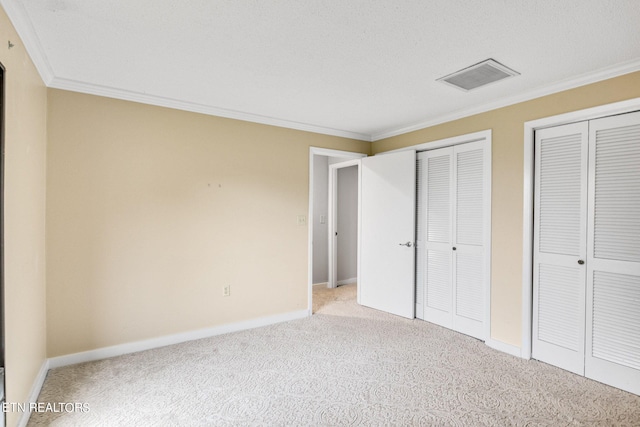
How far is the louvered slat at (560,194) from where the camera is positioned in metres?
2.73

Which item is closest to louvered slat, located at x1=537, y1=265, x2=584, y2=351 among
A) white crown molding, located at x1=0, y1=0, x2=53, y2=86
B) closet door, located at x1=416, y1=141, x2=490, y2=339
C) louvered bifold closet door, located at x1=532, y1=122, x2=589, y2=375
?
louvered bifold closet door, located at x1=532, y1=122, x2=589, y2=375

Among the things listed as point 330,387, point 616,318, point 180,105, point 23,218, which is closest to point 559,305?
point 616,318

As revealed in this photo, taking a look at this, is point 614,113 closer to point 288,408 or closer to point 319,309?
point 288,408

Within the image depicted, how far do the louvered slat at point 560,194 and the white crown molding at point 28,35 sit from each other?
3.78 metres

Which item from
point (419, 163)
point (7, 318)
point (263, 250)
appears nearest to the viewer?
point (7, 318)

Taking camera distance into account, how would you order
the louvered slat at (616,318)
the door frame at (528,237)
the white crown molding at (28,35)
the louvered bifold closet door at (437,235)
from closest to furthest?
the white crown molding at (28,35)
the louvered slat at (616,318)
the door frame at (528,237)
the louvered bifold closet door at (437,235)

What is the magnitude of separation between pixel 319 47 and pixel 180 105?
5.70 feet

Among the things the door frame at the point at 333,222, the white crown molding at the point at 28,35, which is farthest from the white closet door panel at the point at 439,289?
the white crown molding at the point at 28,35

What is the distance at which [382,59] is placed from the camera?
2367 mm

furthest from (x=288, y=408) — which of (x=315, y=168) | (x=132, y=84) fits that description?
(x=315, y=168)

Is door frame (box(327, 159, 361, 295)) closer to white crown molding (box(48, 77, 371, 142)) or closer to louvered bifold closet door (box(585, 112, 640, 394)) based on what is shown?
white crown molding (box(48, 77, 371, 142))

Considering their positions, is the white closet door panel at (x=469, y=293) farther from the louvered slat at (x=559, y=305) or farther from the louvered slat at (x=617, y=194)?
the louvered slat at (x=617, y=194)

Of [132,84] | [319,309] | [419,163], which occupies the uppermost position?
[132,84]

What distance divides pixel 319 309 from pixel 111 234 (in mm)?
2617
